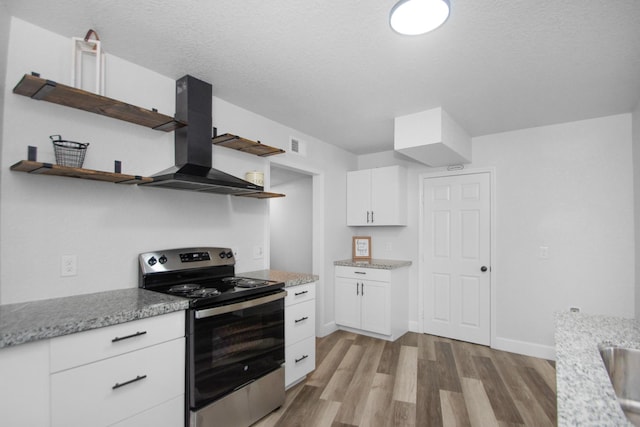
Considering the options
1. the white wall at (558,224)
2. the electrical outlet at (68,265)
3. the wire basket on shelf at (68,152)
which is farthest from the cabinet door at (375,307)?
the wire basket on shelf at (68,152)

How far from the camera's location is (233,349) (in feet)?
6.70

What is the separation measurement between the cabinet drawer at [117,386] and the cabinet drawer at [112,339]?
0.03 metres

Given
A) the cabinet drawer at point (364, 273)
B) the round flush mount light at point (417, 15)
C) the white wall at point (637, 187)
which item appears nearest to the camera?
the round flush mount light at point (417, 15)

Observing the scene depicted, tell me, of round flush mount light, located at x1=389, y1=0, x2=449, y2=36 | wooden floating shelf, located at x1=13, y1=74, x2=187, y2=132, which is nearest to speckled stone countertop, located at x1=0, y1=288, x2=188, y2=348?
wooden floating shelf, located at x1=13, y1=74, x2=187, y2=132

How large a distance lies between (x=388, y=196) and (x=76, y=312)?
3458 mm

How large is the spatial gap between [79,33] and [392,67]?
1938 millimetres

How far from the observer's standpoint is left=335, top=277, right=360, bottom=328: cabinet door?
406cm

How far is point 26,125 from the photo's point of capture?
1.75 meters

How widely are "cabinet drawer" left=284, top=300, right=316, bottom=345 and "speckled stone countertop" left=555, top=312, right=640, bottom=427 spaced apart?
1.75 m

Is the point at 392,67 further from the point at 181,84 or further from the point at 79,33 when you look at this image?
the point at 79,33

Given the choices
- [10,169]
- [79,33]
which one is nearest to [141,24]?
[79,33]

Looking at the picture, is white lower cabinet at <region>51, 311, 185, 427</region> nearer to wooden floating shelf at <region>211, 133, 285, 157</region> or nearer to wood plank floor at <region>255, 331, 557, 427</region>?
wood plank floor at <region>255, 331, 557, 427</region>

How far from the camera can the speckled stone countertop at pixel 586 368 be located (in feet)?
2.58

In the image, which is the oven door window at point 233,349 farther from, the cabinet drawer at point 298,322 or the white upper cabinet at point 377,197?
the white upper cabinet at point 377,197
